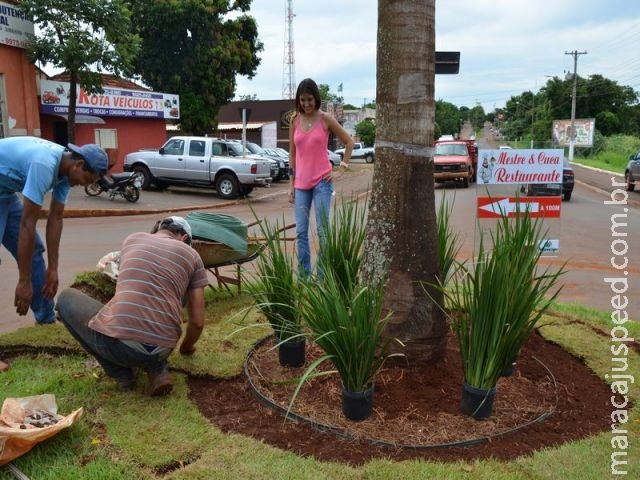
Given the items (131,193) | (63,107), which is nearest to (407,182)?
(131,193)

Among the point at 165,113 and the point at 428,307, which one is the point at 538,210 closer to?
the point at 428,307

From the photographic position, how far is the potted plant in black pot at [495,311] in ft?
9.96

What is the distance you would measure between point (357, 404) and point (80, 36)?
672 inches

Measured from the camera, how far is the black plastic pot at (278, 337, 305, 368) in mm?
3898

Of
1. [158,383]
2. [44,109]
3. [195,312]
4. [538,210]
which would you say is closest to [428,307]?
[195,312]

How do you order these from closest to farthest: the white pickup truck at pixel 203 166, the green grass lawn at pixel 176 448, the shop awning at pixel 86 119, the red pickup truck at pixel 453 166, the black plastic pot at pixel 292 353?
1. the green grass lawn at pixel 176 448
2. the black plastic pot at pixel 292 353
3. the white pickup truck at pixel 203 166
4. the shop awning at pixel 86 119
5. the red pickup truck at pixel 453 166

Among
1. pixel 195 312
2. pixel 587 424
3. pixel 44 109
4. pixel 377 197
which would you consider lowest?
pixel 587 424

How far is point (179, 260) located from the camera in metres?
3.42

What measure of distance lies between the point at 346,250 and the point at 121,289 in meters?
1.56

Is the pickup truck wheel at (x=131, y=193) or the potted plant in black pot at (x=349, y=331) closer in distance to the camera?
the potted plant in black pot at (x=349, y=331)

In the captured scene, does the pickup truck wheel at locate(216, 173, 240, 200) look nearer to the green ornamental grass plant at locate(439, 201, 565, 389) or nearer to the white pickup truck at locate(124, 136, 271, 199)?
the white pickup truck at locate(124, 136, 271, 199)

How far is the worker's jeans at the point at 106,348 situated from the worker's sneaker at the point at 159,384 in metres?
0.03

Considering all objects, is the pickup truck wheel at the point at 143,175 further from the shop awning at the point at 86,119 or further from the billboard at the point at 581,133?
the billboard at the point at 581,133

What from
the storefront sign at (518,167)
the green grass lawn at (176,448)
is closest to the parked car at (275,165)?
the storefront sign at (518,167)
